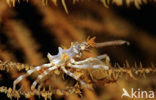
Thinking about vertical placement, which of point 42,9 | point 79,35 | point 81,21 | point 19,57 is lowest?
point 19,57

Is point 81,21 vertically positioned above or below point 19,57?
above

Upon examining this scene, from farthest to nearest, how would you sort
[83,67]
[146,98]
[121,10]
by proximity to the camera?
[83,67] < [121,10] < [146,98]

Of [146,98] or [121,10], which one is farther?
[121,10]

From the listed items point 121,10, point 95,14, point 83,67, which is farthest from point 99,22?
point 83,67

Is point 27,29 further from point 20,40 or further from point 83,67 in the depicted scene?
point 83,67

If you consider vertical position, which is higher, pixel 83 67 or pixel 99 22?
pixel 99 22

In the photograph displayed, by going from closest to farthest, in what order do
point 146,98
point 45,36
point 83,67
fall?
1. point 146,98
2. point 83,67
3. point 45,36

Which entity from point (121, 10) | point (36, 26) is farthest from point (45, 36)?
point (121, 10)

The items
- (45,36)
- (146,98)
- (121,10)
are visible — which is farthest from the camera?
(45,36)

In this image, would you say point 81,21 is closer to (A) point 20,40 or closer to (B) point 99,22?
(B) point 99,22
